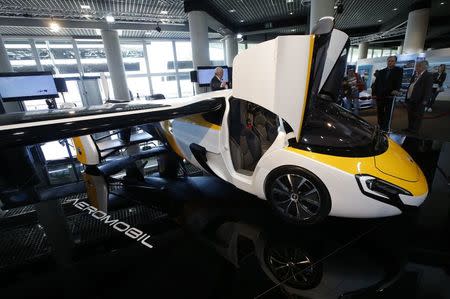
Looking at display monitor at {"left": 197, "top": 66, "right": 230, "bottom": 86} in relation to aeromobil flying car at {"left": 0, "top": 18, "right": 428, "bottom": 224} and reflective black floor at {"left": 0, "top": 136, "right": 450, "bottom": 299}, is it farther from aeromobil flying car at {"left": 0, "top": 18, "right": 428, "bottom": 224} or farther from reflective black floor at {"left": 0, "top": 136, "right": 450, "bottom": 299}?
reflective black floor at {"left": 0, "top": 136, "right": 450, "bottom": 299}

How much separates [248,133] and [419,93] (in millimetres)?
5357

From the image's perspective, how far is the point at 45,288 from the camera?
4.95 ft

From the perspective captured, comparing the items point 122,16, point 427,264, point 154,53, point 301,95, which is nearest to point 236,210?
point 301,95

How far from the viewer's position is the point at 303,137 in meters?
1.89

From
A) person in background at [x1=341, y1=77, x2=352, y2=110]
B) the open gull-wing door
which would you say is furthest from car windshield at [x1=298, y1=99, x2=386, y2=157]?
person in background at [x1=341, y1=77, x2=352, y2=110]

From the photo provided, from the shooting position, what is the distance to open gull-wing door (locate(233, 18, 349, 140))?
163cm

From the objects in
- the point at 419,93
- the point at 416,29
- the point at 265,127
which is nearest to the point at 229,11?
the point at 419,93

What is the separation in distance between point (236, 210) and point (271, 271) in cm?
74

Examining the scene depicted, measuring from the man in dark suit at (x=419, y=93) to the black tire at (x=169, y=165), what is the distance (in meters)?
5.93

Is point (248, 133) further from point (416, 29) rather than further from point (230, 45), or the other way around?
point (416, 29)

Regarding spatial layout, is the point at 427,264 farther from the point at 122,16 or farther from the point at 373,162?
the point at 122,16

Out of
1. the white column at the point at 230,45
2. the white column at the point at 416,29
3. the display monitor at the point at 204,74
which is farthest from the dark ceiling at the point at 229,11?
the display monitor at the point at 204,74

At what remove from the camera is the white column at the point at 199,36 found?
8039 millimetres

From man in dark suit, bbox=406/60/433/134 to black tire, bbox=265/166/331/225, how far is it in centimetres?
561
